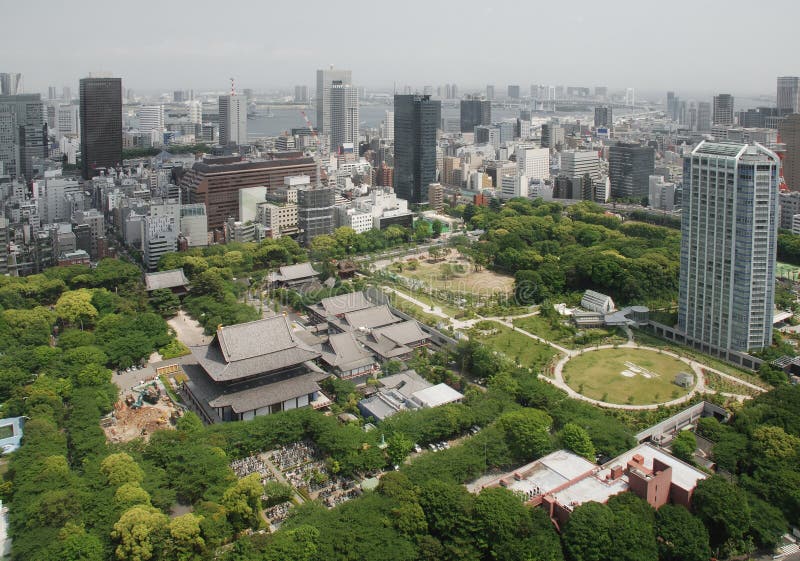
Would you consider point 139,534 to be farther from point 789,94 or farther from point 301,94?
point 301,94

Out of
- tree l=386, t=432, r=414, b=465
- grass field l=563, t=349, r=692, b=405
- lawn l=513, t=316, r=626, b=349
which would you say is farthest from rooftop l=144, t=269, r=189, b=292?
grass field l=563, t=349, r=692, b=405

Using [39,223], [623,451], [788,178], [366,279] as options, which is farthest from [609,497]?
[788,178]

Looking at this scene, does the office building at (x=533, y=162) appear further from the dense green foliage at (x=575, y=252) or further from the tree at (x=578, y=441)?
the tree at (x=578, y=441)

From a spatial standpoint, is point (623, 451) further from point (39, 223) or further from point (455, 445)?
point (39, 223)

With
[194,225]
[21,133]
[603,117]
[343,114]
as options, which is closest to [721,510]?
[194,225]

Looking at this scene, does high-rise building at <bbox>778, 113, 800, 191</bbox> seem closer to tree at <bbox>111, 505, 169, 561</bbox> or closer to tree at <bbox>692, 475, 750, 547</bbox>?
tree at <bbox>692, 475, 750, 547</bbox>

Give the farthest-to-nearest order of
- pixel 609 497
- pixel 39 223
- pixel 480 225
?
pixel 480 225
pixel 39 223
pixel 609 497
